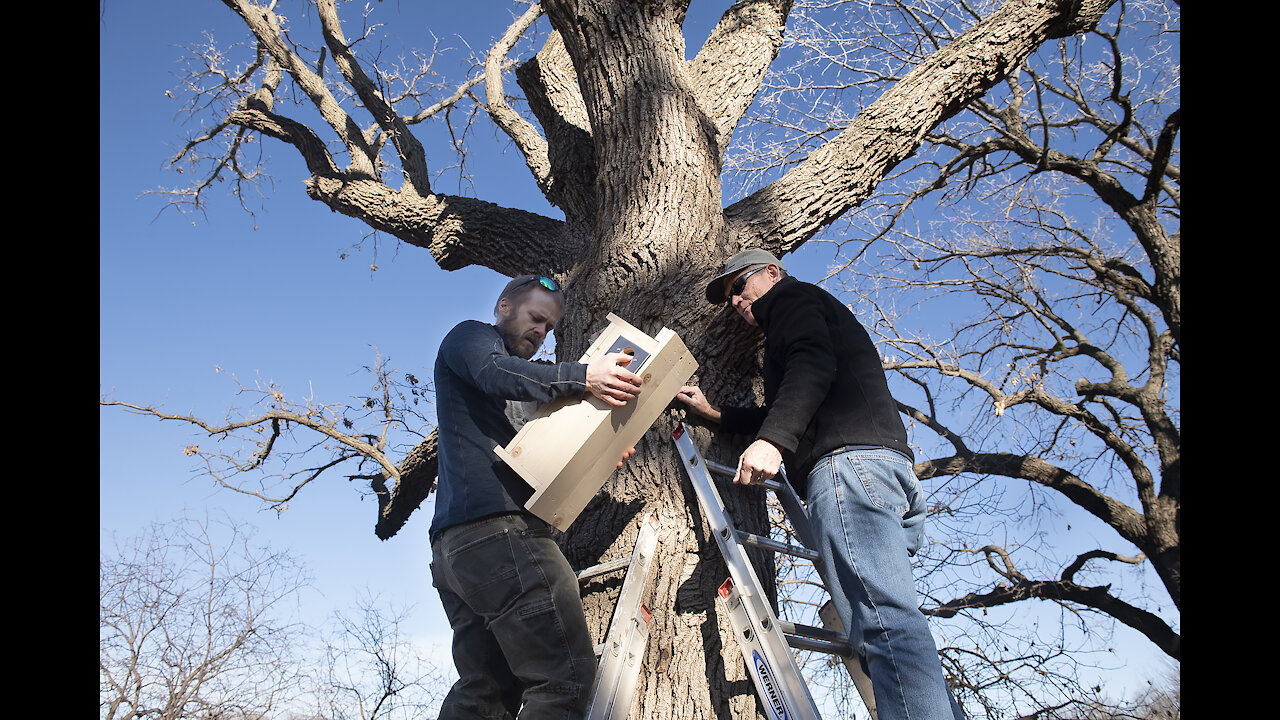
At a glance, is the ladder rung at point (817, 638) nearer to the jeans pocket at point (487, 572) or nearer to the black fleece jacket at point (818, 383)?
the black fleece jacket at point (818, 383)

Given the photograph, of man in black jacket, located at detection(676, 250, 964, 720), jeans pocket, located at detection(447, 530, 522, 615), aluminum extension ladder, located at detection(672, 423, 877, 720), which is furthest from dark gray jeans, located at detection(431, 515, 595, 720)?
man in black jacket, located at detection(676, 250, 964, 720)

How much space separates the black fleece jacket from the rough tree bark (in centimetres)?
54

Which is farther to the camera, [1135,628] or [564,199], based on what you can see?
[1135,628]

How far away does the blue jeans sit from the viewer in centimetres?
237

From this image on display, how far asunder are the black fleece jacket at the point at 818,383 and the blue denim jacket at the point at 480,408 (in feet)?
2.44

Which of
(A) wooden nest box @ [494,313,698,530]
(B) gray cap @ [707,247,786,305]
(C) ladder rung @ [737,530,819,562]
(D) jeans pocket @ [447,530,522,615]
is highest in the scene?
(B) gray cap @ [707,247,786,305]

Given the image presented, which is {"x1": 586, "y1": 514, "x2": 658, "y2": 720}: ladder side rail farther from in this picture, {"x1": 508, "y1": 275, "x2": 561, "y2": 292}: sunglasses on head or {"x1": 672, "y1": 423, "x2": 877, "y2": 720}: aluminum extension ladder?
{"x1": 508, "y1": 275, "x2": 561, "y2": 292}: sunglasses on head

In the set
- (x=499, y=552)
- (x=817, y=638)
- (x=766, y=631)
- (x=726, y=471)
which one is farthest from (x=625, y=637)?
(x=726, y=471)

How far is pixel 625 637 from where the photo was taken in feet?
9.12
